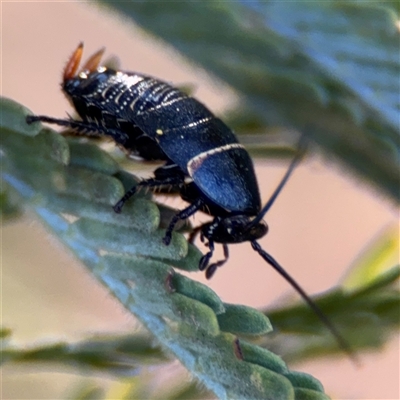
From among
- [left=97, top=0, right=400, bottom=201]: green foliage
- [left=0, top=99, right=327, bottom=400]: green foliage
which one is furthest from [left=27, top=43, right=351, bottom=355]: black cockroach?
[left=0, top=99, right=327, bottom=400]: green foliage

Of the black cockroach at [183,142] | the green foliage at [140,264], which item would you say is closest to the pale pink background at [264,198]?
the black cockroach at [183,142]

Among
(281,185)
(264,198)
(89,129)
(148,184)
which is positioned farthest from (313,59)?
(264,198)

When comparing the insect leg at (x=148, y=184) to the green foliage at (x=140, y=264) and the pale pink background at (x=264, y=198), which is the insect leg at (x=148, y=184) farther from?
the pale pink background at (x=264, y=198)

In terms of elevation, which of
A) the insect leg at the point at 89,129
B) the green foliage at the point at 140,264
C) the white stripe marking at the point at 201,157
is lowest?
the green foliage at the point at 140,264

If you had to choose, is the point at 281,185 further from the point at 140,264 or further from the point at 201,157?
the point at 140,264

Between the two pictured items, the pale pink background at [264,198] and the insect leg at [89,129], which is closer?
the insect leg at [89,129]

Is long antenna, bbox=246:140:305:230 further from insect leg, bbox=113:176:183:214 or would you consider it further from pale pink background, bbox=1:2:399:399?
pale pink background, bbox=1:2:399:399

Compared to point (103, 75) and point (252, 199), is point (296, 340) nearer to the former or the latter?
point (252, 199)
